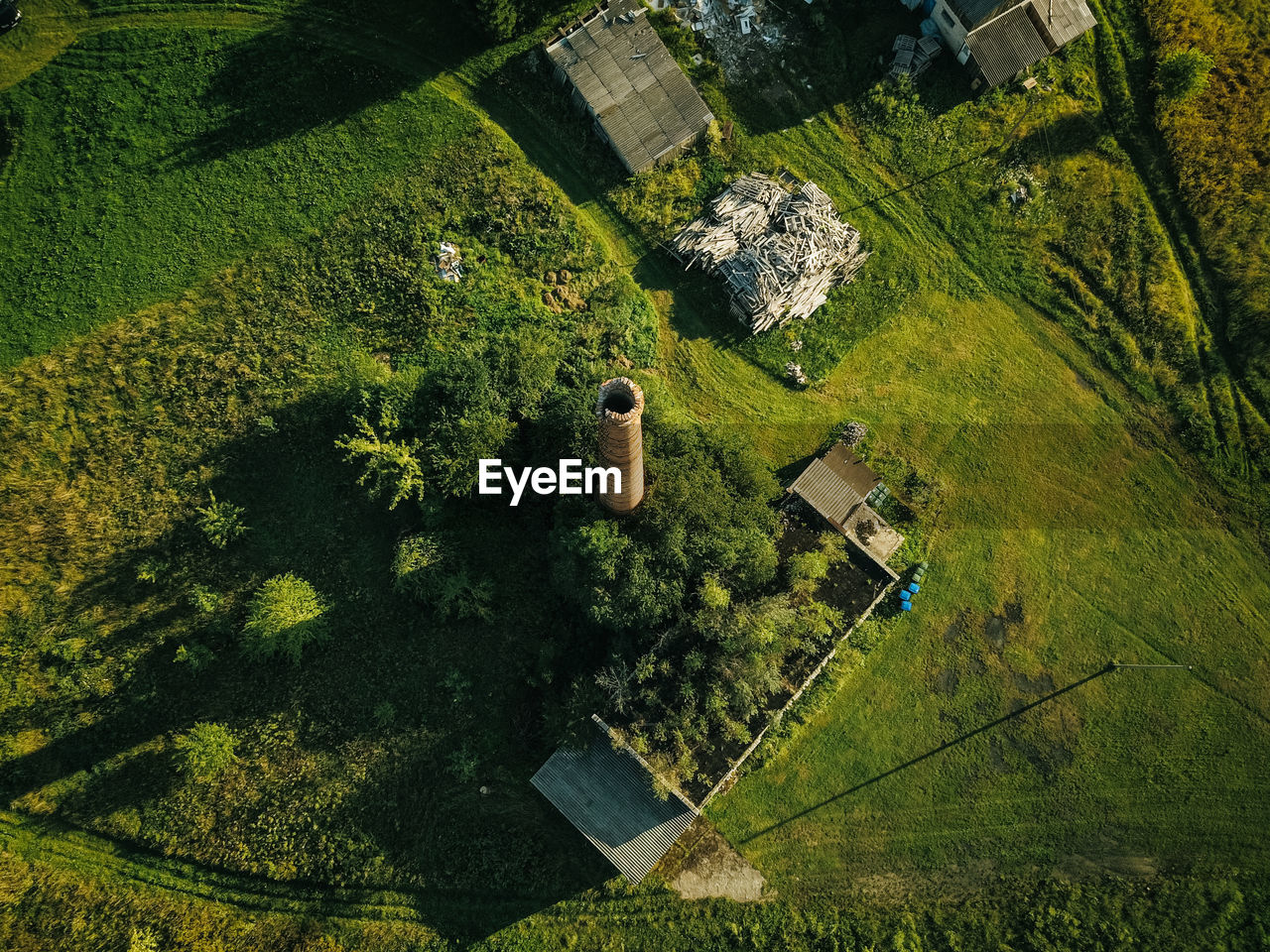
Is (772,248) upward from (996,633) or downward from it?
upward

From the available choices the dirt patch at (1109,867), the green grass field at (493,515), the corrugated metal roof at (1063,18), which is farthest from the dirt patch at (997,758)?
the corrugated metal roof at (1063,18)

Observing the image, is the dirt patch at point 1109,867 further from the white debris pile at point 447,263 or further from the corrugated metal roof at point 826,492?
the white debris pile at point 447,263

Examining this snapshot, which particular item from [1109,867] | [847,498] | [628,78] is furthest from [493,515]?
[1109,867]

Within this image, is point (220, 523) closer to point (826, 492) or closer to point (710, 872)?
point (710, 872)

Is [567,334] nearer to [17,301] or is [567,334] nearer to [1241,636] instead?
[17,301]

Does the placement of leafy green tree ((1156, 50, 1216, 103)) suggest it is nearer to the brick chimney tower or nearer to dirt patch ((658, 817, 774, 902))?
the brick chimney tower

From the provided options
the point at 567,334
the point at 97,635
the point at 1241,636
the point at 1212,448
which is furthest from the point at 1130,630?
the point at 97,635
